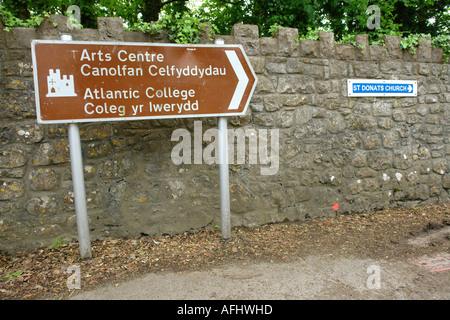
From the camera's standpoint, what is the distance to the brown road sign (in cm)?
268

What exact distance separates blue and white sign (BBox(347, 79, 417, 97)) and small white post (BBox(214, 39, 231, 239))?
6.74ft

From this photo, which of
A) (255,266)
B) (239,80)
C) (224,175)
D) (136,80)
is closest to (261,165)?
(224,175)

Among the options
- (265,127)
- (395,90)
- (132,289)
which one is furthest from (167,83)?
(395,90)

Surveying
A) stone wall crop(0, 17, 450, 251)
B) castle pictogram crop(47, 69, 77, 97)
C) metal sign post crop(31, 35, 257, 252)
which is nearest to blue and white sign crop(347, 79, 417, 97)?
stone wall crop(0, 17, 450, 251)

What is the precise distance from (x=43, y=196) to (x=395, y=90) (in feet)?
15.6

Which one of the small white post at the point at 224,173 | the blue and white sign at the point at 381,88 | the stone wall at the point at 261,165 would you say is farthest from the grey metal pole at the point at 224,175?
the blue and white sign at the point at 381,88

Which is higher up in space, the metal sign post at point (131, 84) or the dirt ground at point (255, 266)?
the metal sign post at point (131, 84)

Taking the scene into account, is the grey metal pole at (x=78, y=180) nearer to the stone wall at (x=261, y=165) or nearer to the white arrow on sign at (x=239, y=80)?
the stone wall at (x=261, y=165)

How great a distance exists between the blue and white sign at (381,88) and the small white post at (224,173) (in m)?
2.05

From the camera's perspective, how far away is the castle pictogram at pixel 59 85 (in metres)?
2.66

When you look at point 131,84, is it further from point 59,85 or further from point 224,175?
point 224,175

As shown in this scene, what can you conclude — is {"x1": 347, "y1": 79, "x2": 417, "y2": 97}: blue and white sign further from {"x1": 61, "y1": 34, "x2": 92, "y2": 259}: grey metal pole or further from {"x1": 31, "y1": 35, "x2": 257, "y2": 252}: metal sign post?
{"x1": 61, "y1": 34, "x2": 92, "y2": 259}: grey metal pole

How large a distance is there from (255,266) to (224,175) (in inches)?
38.1

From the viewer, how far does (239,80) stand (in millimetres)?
3256
